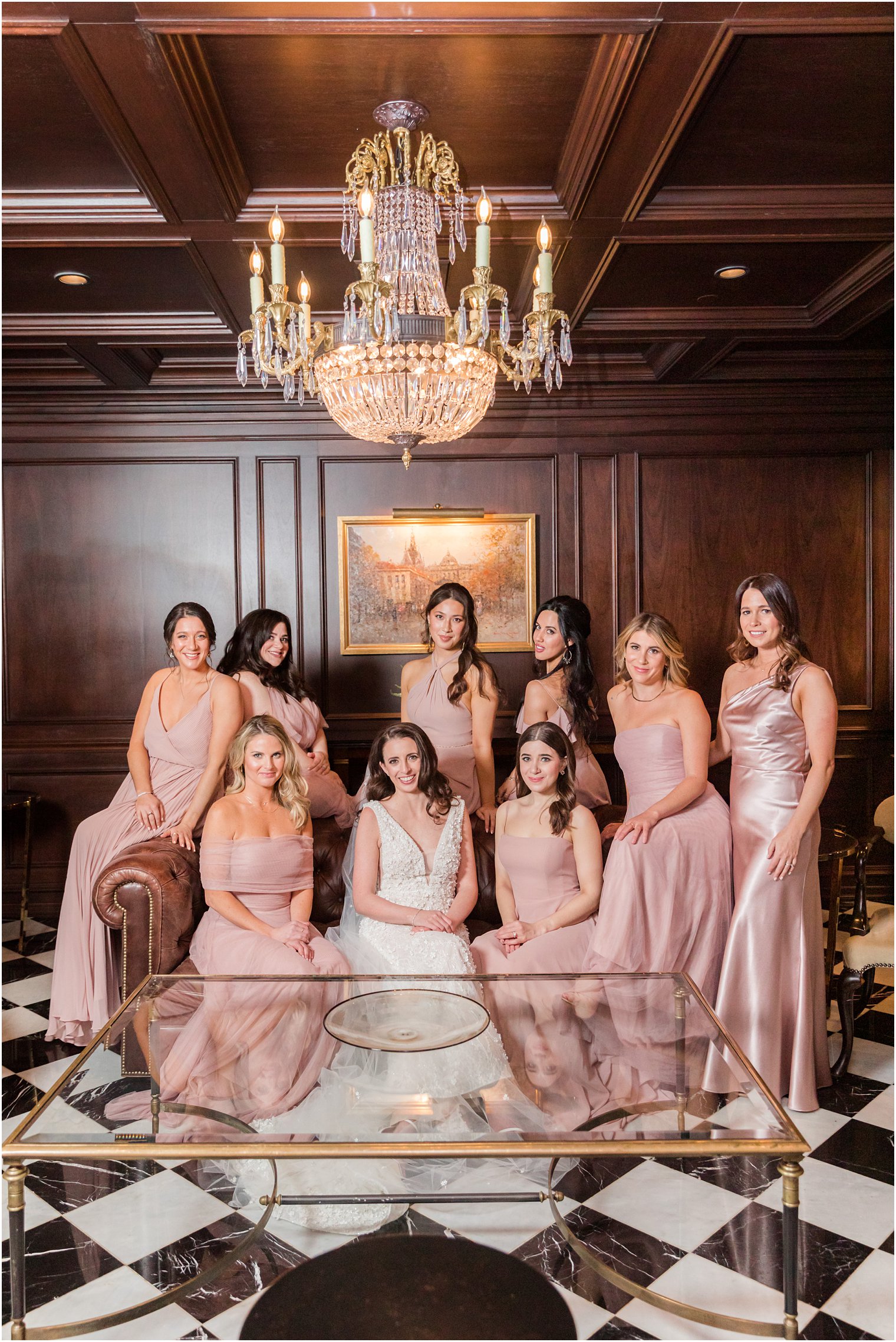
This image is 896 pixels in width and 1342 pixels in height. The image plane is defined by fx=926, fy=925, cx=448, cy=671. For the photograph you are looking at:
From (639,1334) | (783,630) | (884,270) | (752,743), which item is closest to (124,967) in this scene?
(639,1334)

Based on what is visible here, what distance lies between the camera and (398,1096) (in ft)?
7.20

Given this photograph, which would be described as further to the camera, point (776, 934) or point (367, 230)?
point (776, 934)

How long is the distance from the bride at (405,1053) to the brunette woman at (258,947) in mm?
176

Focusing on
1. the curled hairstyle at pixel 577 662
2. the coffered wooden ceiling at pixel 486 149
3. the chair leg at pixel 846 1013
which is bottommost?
the chair leg at pixel 846 1013

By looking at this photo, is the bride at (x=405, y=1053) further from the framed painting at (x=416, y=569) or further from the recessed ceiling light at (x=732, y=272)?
the recessed ceiling light at (x=732, y=272)

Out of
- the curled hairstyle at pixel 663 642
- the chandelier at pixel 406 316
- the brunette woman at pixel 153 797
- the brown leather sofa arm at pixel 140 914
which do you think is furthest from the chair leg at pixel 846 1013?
the brunette woman at pixel 153 797

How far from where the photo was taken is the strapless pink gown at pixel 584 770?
4.45 metres

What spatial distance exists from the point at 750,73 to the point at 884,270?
1742 millimetres

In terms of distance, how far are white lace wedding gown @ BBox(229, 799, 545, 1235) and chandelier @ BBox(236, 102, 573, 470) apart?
1640mm

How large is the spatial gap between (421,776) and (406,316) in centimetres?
179

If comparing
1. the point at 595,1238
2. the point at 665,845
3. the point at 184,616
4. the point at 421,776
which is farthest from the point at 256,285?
the point at 595,1238

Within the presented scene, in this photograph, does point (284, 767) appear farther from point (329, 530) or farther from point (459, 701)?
point (329, 530)

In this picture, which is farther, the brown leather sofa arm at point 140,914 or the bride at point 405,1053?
the brown leather sofa arm at point 140,914

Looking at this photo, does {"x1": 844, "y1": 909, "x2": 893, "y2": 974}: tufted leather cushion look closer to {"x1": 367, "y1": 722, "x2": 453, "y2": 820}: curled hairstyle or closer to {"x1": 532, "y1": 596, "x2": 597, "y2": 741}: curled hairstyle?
{"x1": 532, "y1": 596, "x2": 597, "y2": 741}: curled hairstyle
